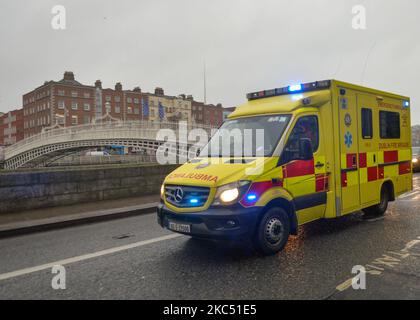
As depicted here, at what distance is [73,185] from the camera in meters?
9.81

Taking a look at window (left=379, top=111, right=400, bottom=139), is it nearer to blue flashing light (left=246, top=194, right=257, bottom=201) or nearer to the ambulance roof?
the ambulance roof

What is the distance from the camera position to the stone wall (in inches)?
340

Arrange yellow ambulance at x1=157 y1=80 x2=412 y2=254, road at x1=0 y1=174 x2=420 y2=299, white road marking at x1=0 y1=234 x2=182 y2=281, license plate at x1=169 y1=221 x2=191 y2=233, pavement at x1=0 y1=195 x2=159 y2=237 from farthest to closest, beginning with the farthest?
pavement at x1=0 y1=195 x2=159 y2=237 → license plate at x1=169 y1=221 x2=191 y2=233 → yellow ambulance at x1=157 y1=80 x2=412 y2=254 → white road marking at x1=0 y1=234 x2=182 y2=281 → road at x1=0 y1=174 x2=420 y2=299

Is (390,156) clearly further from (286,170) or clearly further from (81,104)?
(81,104)

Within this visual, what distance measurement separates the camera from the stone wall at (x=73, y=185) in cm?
863

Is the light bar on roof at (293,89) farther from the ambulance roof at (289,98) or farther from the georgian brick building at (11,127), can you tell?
the georgian brick building at (11,127)

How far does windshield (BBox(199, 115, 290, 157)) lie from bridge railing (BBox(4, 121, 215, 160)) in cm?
2112

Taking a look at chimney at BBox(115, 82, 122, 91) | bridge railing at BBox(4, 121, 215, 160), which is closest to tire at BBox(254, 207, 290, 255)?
bridge railing at BBox(4, 121, 215, 160)

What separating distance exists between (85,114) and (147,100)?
1952 cm

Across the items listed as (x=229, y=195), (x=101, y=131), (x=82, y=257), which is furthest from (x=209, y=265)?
(x=101, y=131)

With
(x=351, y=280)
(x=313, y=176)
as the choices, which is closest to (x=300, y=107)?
(x=313, y=176)

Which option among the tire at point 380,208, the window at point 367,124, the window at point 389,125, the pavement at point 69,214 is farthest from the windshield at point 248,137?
the tire at point 380,208

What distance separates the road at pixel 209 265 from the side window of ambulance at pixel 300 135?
4.99 ft
